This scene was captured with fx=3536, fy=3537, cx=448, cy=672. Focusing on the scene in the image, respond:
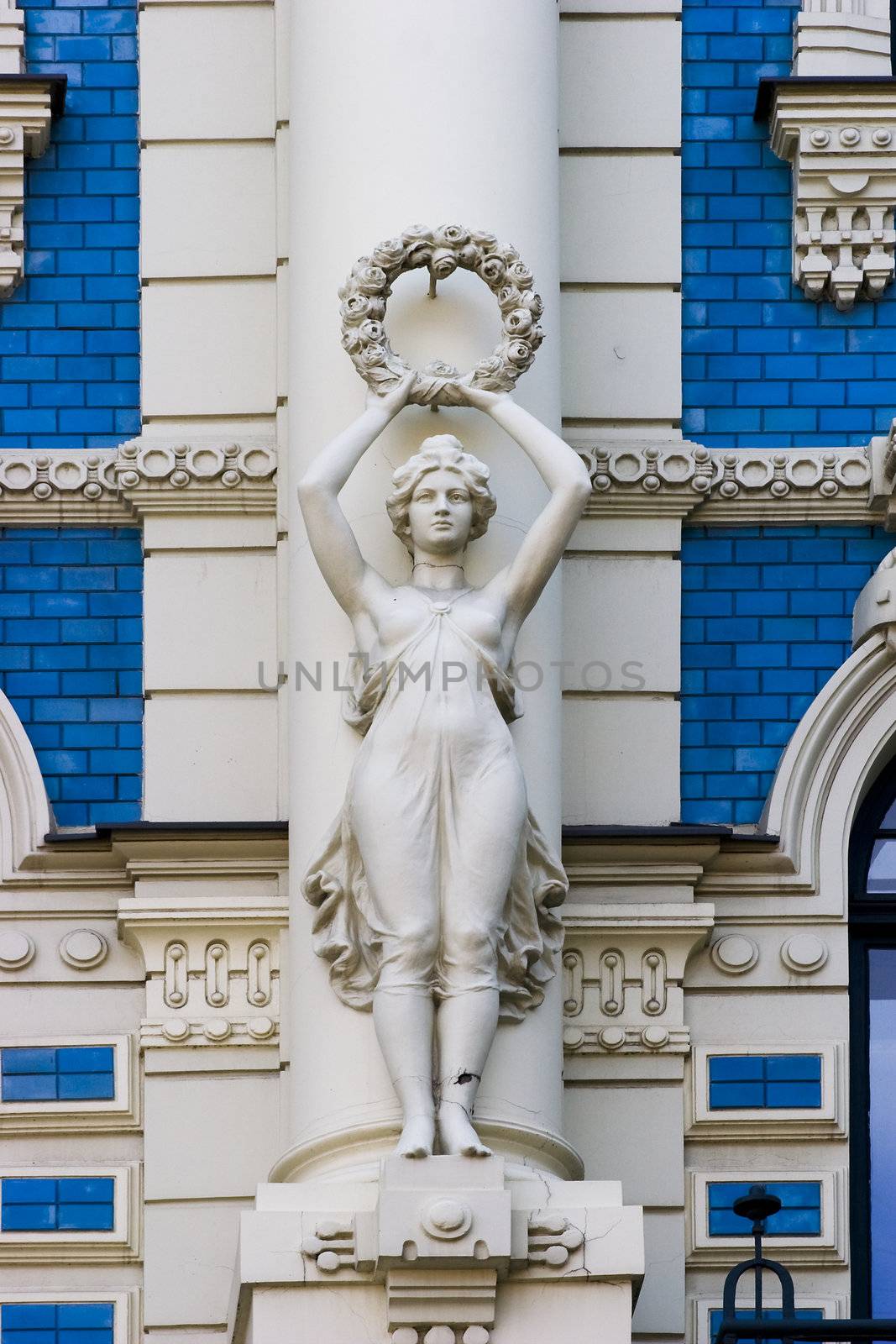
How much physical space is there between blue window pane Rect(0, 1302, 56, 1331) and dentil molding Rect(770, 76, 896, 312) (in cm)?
494

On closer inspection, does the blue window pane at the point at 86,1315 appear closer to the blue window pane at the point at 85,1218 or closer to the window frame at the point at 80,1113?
the blue window pane at the point at 85,1218

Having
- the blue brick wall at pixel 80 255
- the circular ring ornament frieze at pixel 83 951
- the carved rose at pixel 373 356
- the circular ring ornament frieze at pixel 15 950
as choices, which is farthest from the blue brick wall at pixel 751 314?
the circular ring ornament frieze at pixel 15 950

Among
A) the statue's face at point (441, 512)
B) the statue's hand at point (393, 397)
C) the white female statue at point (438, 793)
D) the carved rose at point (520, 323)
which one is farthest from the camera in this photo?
the carved rose at point (520, 323)

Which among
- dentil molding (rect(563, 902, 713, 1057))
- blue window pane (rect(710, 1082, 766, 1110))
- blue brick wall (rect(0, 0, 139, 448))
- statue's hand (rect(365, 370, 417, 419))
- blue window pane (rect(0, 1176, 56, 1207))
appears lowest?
blue window pane (rect(0, 1176, 56, 1207))

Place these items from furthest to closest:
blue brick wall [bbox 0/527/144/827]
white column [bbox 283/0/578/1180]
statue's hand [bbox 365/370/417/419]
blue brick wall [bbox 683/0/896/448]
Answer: blue brick wall [bbox 683/0/896/448]
blue brick wall [bbox 0/527/144/827]
statue's hand [bbox 365/370/417/419]
white column [bbox 283/0/578/1180]

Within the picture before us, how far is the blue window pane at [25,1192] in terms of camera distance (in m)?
12.8

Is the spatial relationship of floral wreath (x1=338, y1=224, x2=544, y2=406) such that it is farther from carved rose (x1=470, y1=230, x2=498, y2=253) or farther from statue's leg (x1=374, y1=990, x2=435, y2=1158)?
statue's leg (x1=374, y1=990, x2=435, y2=1158)

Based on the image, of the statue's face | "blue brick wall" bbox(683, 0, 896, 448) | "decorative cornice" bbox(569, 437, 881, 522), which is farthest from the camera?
"blue brick wall" bbox(683, 0, 896, 448)

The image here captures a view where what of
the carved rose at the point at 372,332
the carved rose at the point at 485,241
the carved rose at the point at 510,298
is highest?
the carved rose at the point at 485,241

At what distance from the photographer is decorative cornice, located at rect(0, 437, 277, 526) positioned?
13.7 meters

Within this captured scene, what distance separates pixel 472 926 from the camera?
38.7ft

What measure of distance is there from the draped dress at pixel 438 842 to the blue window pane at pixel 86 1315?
5.13ft

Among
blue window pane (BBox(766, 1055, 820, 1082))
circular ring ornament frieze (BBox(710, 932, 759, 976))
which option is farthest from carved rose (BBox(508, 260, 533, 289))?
blue window pane (BBox(766, 1055, 820, 1082))

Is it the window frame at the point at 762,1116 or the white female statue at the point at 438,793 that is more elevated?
the white female statue at the point at 438,793
